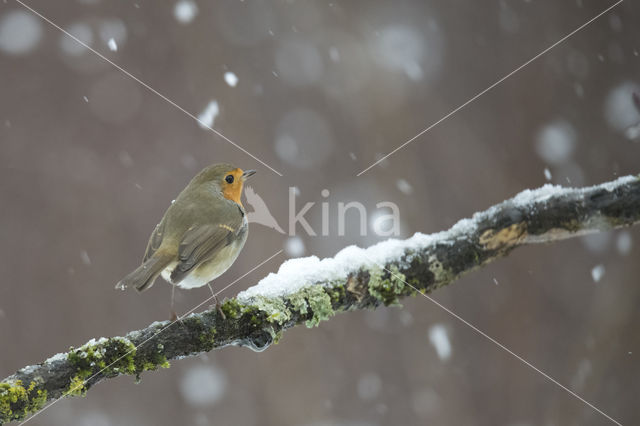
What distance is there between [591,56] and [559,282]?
2.14 metres

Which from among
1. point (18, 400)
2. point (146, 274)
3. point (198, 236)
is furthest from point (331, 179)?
point (18, 400)

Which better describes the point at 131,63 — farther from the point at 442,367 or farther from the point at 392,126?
the point at 442,367

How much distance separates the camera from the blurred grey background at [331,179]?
16.4 ft

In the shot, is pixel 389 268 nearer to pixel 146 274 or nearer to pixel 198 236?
pixel 198 236

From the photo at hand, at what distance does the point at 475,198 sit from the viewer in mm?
5281

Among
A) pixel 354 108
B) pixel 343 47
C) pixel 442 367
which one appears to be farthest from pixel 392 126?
pixel 442 367

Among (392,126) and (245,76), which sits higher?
(245,76)

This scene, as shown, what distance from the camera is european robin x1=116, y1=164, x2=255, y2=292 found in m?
2.42

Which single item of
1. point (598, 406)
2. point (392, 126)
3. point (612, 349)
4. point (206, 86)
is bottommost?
point (598, 406)

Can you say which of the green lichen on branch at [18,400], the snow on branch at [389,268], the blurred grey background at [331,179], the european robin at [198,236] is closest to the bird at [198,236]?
the european robin at [198,236]

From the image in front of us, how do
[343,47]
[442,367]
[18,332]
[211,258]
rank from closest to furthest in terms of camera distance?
[211,258] < [18,332] < [442,367] < [343,47]

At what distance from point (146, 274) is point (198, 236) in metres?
0.37

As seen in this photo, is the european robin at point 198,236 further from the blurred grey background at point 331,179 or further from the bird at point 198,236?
the blurred grey background at point 331,179

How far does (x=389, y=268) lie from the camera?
2.42 m
